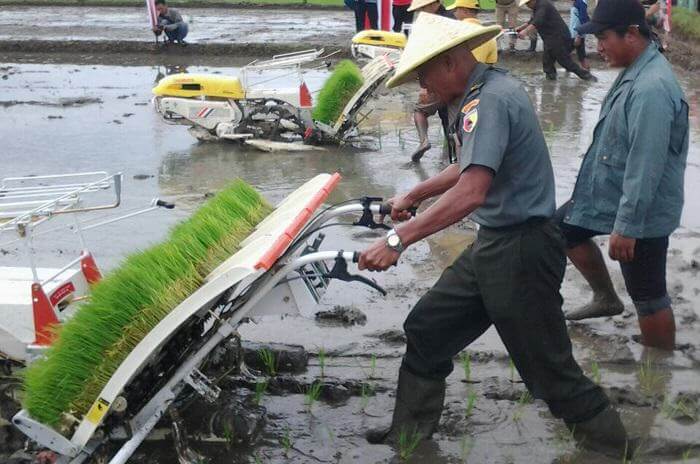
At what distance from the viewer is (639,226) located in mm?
3957

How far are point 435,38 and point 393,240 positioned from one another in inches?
28.6

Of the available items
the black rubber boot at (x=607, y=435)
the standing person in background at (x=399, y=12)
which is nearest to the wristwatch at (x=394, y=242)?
the black rubber boot at (x=607, y=435)

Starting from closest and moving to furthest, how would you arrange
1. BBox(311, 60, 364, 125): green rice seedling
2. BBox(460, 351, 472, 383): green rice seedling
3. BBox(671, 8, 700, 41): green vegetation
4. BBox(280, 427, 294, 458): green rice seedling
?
BBox(280, 427, 294, 458): green rice seedling
BBox(460, 351, 472, 383): green rice seedling
BBox(311, 60, 364, 125): green rice seedling
BBox(671, 8, 700, 41): green vegetation

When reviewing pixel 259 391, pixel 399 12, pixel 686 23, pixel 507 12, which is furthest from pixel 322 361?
pixel 686 23

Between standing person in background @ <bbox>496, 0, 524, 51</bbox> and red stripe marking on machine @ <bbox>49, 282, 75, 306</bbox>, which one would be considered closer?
red stripe marking on machine @ <bbox>49, 282, 75, 306</bbox>

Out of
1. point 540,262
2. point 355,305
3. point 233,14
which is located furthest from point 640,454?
point 233,14

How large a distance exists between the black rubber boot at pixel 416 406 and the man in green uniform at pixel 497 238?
0.13 m

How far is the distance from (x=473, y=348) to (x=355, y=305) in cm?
89

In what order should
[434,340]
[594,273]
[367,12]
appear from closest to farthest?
[434,340]
[594,273]
[367,12]

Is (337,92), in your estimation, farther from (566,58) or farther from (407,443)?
(407,443)

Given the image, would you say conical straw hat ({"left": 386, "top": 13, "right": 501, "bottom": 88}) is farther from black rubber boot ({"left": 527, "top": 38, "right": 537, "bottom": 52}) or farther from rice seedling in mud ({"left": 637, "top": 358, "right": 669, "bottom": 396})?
black rubber boot ({"left": 527, "top": 38, "right": 537, "bottom": 52})

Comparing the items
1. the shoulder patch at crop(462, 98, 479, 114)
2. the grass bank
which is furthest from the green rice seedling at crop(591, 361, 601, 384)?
the grass bank

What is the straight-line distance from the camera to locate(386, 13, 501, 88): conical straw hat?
3.20m

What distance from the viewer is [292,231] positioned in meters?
3.26
